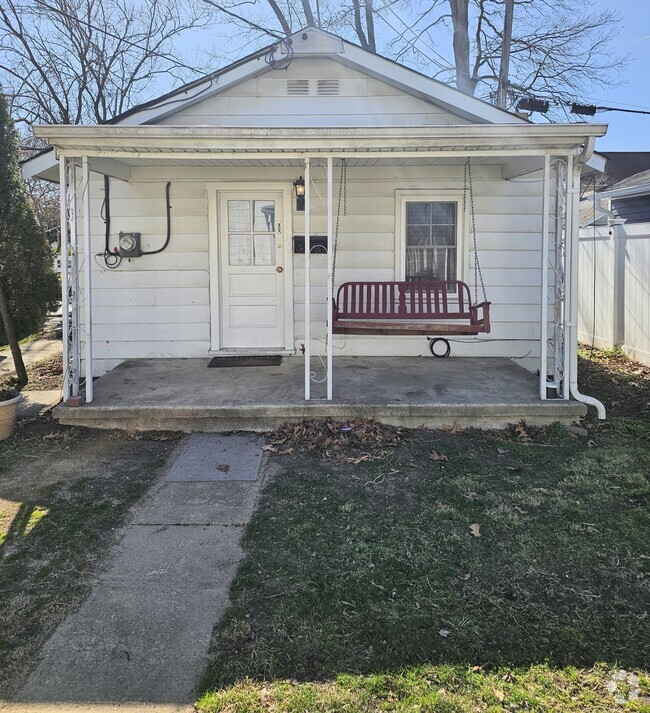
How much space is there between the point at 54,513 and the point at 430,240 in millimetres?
5225

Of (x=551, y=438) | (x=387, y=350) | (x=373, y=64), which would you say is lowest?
(x=551, y=438)

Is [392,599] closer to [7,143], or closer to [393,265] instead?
[393,265]

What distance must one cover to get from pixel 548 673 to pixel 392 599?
74 centimetres

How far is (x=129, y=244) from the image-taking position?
707 centimetres

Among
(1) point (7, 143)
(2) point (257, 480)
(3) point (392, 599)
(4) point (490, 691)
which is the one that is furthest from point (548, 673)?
(1) point (7, 143)

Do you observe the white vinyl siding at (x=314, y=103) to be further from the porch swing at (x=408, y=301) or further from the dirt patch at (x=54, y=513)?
the dirt patch at (x=54, y=513)

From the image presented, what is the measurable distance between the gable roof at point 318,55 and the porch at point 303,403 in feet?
9.55

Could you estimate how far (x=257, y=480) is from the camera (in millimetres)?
4316

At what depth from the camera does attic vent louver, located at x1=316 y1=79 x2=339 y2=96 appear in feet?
22.5

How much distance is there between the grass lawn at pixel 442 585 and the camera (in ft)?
7.32

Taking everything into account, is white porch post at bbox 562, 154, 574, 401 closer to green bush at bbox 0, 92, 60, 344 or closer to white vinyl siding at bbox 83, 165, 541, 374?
white vinyl siding at bbox 83, 165, 541, 374

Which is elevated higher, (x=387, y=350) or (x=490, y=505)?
(x=387, y=350)

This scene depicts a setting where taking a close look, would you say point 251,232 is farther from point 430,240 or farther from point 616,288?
point 616,288

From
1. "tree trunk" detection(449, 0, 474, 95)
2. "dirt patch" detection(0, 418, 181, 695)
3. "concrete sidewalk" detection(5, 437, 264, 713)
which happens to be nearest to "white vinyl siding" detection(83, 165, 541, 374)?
"dirt patch" detection(0, 418, 181, 695)
